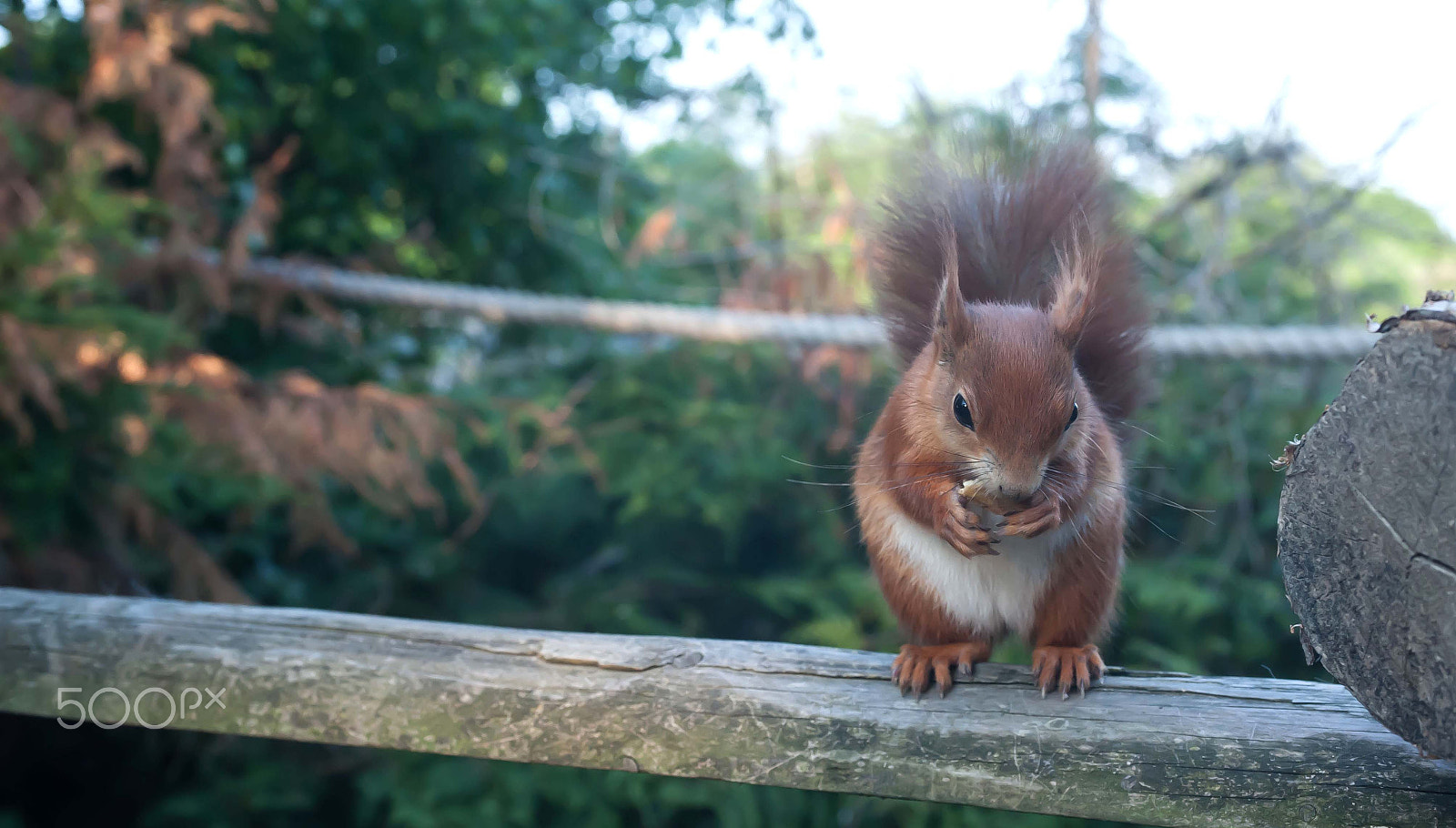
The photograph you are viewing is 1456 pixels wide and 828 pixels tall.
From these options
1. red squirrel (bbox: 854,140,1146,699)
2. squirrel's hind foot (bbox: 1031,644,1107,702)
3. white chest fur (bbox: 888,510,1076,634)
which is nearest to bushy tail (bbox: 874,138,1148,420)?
red squirrel (bbox: 854,140,1146,699)

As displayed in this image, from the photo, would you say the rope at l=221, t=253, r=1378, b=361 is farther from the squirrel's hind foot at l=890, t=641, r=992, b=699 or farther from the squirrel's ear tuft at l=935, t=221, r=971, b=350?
the squirrel's hind foot at l=890, t=641, r=992, b=699

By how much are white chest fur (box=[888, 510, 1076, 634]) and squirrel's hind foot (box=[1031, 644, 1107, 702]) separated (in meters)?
0.11

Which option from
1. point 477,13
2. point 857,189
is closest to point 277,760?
point 477,13

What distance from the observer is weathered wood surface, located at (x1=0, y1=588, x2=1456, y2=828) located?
984mm

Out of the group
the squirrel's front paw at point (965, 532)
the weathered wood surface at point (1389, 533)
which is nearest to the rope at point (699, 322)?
the squirrel's front paw at point (965, 532)

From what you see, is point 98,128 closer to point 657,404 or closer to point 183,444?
point 183,444

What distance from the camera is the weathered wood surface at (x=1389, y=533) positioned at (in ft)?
2.49

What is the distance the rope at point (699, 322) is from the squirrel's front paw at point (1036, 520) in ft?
3.29

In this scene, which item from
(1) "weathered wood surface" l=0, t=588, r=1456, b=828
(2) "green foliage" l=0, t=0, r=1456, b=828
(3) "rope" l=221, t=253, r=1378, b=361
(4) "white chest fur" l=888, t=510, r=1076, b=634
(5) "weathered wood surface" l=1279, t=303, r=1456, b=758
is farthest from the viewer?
(2) "green foliage" l=0, t=0, r=1456, b=828

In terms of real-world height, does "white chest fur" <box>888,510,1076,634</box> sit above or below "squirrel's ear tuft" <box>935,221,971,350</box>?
below

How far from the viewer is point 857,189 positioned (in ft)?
15.0

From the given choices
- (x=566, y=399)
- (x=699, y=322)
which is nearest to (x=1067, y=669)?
(x=699, y=322)

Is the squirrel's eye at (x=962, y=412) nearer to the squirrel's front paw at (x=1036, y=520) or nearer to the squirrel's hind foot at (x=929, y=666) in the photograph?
the squirrel's front paw at (x=1036, y=520)

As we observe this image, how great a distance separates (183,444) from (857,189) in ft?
10.6
